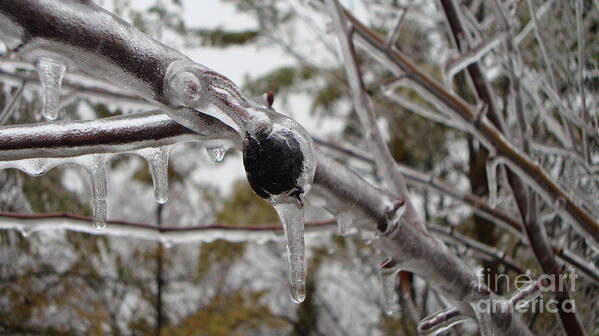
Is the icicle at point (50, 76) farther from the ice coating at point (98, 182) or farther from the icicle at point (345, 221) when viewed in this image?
the icicle at point (345, 221)

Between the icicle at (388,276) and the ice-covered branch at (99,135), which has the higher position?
the icicle at (388,276)

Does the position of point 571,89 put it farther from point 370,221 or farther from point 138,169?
point 138,169

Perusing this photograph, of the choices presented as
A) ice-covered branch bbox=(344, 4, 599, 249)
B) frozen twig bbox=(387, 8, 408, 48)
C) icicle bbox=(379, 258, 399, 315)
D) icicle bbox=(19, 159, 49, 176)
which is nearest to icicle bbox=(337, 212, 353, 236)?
icicle bbox=(379, 258, 399, 315)

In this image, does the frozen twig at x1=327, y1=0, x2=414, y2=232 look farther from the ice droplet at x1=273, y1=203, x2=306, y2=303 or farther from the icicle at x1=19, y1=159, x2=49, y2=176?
the icicle at x1=19, y1=159, x2=49, y2=176

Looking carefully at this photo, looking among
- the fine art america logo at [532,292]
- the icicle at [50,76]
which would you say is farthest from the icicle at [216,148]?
the fine art america logo at [532,292]

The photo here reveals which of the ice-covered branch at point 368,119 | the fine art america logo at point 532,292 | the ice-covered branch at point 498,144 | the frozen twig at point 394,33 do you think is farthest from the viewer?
the frozen twig at point 394,33

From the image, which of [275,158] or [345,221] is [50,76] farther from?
[345,221]

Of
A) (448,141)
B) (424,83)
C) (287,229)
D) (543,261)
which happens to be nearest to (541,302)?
(543,261)
